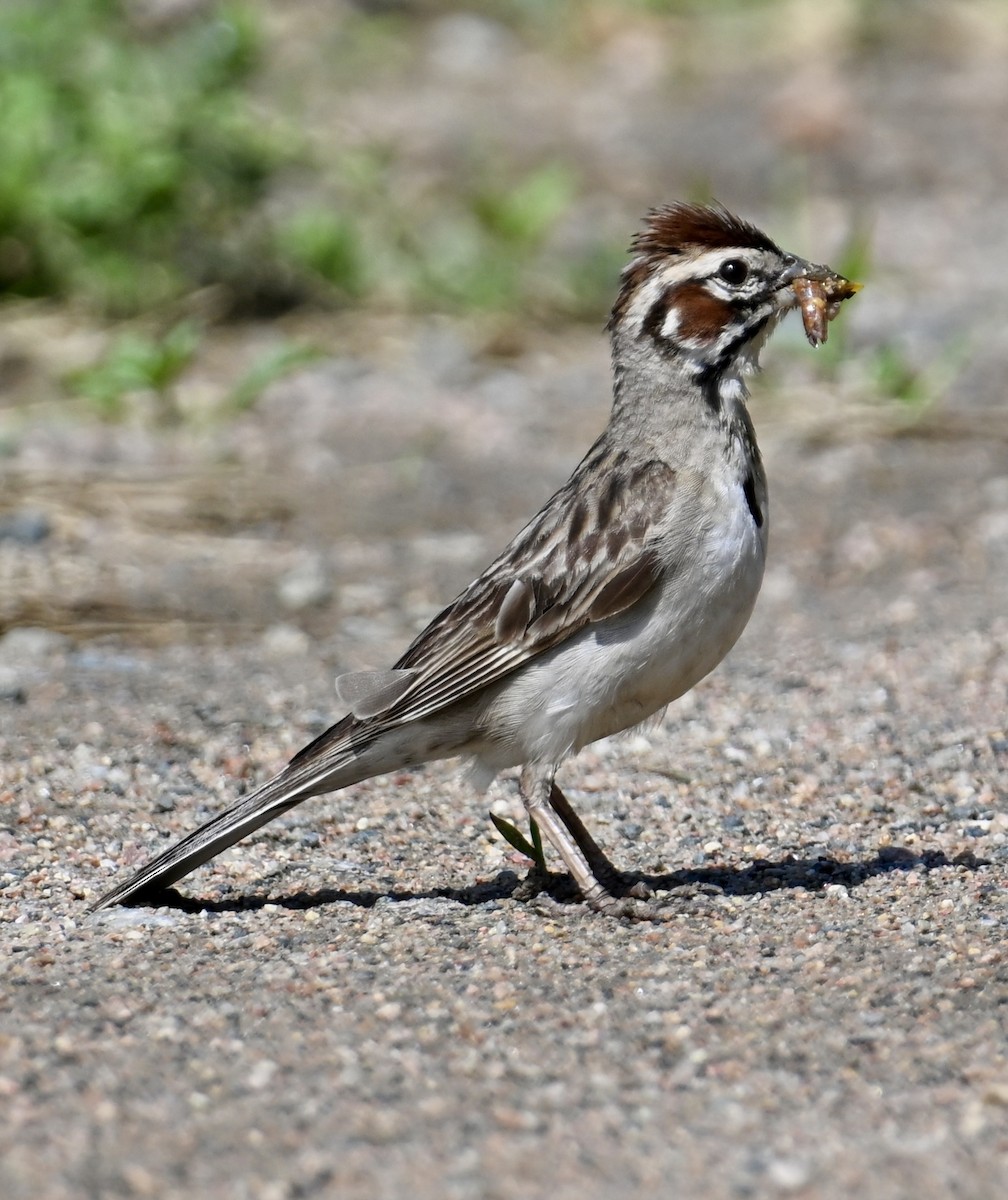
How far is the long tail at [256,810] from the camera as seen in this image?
5012 millimetres

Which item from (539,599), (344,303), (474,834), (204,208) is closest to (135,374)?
(204,208)

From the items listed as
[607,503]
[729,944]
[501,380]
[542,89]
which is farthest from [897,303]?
[729,944]

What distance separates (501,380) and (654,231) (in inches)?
202

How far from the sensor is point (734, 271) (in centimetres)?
533

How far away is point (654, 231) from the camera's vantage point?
17.9 feet

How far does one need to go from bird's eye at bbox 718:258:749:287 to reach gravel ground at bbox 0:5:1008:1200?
158 centimetres

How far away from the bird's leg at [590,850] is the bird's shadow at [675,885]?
2cm

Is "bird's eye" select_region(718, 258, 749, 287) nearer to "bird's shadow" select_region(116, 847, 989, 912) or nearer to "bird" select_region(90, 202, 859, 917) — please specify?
"bird" select_region(90, 202, 859, 917)

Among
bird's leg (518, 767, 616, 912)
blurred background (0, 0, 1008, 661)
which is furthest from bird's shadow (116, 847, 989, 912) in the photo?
blurred background (0, 0, 1008, 661)

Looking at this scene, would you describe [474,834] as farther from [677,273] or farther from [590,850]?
[677,273]

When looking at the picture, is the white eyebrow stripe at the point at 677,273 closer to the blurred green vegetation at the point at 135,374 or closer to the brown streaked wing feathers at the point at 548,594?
the brown streaked wing feathers at the point at 548,594

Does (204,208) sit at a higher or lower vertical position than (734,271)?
higher

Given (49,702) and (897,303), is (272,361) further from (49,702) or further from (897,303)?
(897,303)

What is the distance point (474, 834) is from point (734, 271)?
1.81m
